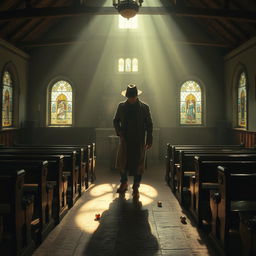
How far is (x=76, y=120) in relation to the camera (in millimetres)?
11125

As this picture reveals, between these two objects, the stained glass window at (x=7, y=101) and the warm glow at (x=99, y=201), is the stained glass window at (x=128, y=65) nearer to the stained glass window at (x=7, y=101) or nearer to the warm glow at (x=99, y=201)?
the stained glass window at (x=7, y=101)

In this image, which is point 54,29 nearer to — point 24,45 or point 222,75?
point 24,45

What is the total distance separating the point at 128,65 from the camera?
36.3ft

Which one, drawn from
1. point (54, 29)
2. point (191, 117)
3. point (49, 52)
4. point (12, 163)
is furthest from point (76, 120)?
point (12, 163)

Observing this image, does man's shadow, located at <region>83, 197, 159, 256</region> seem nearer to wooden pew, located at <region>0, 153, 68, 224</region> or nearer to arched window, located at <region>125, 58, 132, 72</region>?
wooden pew, located at <region>0, 153, 68, 224</region>

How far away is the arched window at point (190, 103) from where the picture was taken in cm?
1132

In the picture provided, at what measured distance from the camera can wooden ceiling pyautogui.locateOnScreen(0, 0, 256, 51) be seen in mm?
7234

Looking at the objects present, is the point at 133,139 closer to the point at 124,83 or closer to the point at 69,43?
the point at 124,83

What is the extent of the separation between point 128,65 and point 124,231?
330 inches

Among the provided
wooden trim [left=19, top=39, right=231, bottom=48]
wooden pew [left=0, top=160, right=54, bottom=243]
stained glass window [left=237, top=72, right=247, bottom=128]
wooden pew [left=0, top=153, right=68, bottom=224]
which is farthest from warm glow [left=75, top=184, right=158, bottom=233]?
wooden trim [left=19, top=39, right=231, bottom=48]

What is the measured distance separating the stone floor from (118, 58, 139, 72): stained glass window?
666 cm

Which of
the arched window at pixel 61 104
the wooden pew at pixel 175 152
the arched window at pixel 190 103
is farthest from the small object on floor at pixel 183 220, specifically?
the arched window at pixel 61 104

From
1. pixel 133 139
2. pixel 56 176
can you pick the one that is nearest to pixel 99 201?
pixel 133 139

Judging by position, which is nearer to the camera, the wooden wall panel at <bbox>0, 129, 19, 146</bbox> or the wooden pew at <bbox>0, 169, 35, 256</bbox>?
the wooden pew at <bbox>0, 169, 35, 256</bbox>
